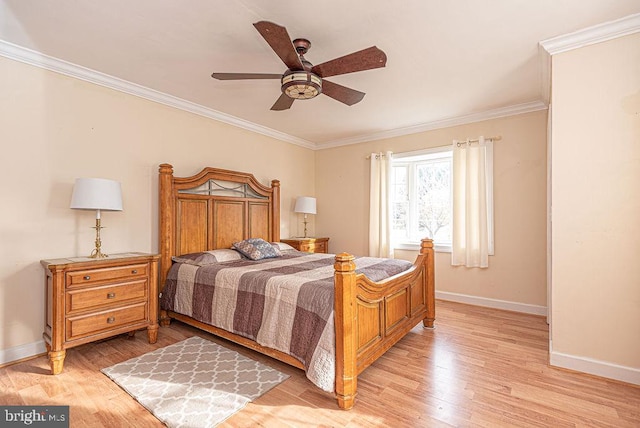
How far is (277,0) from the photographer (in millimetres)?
1931

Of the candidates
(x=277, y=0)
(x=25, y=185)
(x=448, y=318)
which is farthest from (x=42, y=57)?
(x=448, y=318)

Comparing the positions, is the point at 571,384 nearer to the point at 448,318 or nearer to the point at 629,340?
the point at 629,340

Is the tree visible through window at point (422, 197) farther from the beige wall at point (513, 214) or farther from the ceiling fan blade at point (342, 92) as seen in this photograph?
the ceiling fan blade at point (342, 92)

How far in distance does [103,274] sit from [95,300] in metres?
0.21

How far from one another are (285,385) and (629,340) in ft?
A: 8.12

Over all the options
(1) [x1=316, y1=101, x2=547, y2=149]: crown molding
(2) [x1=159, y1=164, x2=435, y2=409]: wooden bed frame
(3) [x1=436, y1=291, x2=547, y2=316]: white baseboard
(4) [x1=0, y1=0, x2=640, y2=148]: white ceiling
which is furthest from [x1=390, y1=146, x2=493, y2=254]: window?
(2) [x1=159, y1=164, x2=435, y2=409]: wooden bed frame

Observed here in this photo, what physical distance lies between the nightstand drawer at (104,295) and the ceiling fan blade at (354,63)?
7.84ft

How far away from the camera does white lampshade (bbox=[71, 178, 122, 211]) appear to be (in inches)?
98.5

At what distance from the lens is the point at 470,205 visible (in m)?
3.99

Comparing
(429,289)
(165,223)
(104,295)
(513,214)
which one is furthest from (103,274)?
(513,214)

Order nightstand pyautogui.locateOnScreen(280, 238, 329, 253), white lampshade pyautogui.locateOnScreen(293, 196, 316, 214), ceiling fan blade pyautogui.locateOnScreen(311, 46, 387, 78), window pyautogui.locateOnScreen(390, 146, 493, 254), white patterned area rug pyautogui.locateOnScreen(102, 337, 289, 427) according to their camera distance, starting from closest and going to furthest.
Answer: white patterned area rug pyautogui.locateOnScreen(102, 337, 289, 427)
ceiling fan blade pyautogui.locateOnScreen(311, 46, 387, 78)
window pyautogui.locateOnScreen(390, 146, 493, 254)
nightstand pyautogui.locateOnScreen(280, 238, 329, 253)
white lampshade pyautogui.locateOnScreen(293, 196, 316, 214)

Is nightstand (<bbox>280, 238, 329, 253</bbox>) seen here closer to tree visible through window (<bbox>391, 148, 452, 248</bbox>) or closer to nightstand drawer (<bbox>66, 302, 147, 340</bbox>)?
tree visible through window (<bbox>391, 148, 452, 248</bbox>)

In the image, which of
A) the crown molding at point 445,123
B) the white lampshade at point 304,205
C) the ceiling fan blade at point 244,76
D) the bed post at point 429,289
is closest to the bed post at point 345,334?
the ceiling fan blade at point 244,76

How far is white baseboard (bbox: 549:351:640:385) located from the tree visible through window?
2073mm
